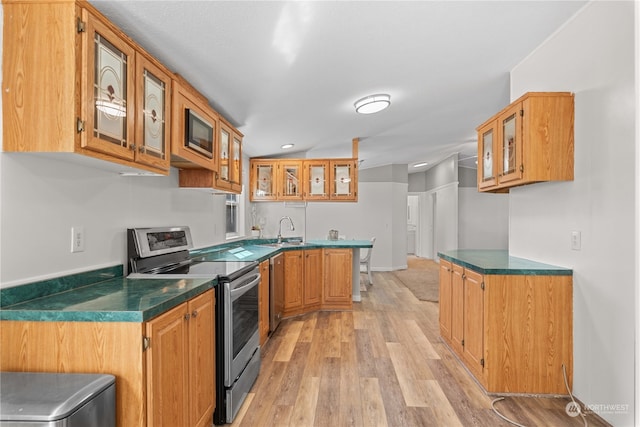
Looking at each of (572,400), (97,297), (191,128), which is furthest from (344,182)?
(97,297)

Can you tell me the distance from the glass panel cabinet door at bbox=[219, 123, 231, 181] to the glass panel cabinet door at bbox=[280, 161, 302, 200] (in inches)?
71.1

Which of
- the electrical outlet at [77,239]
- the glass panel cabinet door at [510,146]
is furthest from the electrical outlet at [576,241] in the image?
the electrical outlet at [77,239]

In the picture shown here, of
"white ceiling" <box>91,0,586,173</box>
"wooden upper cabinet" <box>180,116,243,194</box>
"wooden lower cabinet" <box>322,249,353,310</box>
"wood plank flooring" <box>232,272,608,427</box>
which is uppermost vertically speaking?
"white ceiling" <box>91,0,586,173</box>

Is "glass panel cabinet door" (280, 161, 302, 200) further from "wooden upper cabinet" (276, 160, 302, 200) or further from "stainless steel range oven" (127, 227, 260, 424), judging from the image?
"stainless steel range oven" (127, 227, 260, 424)

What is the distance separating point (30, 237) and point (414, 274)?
6843 millimetres

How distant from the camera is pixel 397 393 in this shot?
7.94 feet

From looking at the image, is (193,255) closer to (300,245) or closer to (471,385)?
(300,245)

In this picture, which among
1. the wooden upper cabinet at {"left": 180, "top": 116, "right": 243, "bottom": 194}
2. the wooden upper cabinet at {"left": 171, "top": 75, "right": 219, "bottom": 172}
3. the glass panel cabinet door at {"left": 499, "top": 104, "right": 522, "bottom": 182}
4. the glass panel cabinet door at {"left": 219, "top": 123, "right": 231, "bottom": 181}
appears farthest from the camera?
the glass panel cabinet door at {"left": 219, "top": 123, "right": 231, "bottom": 181}

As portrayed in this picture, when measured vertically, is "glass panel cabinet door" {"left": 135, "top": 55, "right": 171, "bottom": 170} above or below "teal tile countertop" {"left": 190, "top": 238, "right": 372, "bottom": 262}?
above

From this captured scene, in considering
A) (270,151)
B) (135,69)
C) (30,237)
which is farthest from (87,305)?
(270,151)

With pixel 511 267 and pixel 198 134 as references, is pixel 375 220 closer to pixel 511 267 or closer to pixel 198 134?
pixel 511 267

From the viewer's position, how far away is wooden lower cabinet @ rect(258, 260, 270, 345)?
3173 millimetres

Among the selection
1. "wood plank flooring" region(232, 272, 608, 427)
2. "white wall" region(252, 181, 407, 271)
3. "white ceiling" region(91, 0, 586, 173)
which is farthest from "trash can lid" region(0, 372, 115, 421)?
"white wall" region(252, 181, 407, 271)

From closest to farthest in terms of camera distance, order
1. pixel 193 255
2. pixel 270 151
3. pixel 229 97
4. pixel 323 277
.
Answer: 1. pixel 229 97
2. pixel 193 255
3. pixel 323 277
4. pixel 270 151
